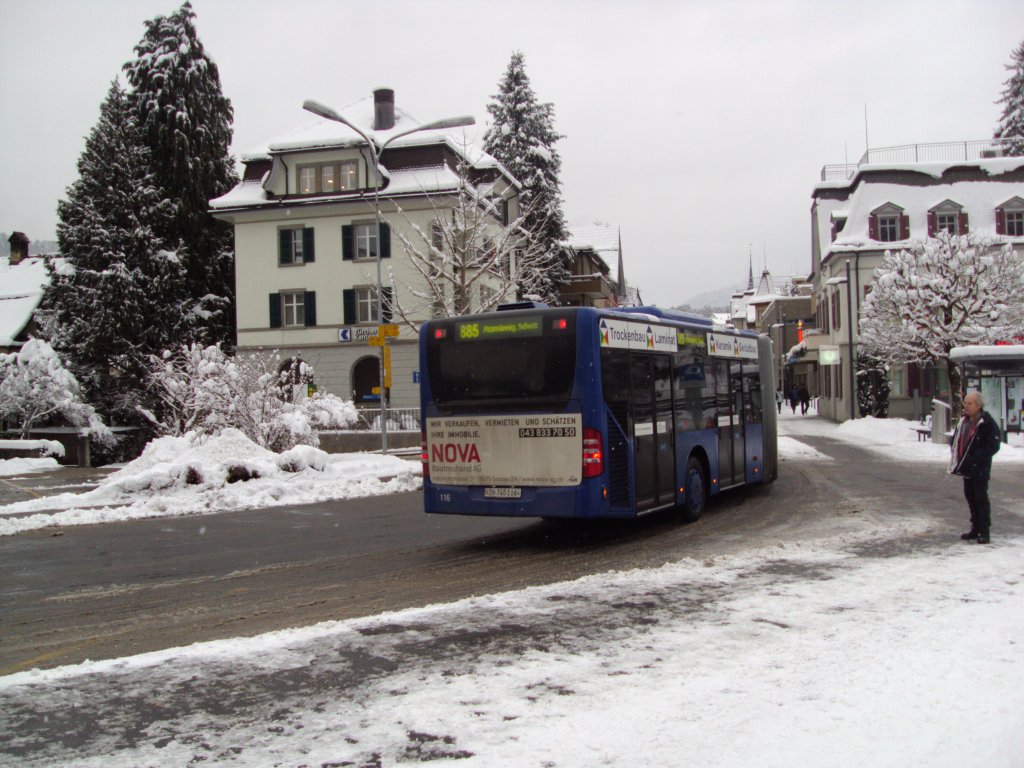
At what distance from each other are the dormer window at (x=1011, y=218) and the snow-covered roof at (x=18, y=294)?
1939 inches

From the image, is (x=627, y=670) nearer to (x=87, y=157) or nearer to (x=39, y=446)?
(x=39, y=446)

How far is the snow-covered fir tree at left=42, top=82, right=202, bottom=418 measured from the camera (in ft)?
128

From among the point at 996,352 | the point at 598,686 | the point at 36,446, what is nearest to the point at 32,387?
the point at 36,446

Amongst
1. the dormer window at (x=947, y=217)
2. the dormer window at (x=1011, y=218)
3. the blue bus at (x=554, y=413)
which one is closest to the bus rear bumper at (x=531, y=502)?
the blue bus at (x=554, y=413)

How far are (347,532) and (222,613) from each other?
489 cm

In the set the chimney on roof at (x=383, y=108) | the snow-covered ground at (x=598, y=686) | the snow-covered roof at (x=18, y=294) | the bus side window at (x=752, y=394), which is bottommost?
the snow-covered ground at (x=598, y=686)

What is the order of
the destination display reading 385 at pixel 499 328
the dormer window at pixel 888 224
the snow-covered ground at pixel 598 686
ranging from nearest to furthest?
the snow-covered ground at pixel 598 686 < the destination display reading 385 at pixel 499 328 < the dormer window at pixel 888 224

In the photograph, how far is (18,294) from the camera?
54.2 meters

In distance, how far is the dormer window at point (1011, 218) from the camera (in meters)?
44.5

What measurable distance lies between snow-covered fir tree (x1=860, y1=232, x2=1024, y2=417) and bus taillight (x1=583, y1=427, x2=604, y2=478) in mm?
25801

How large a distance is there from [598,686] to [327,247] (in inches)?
1566

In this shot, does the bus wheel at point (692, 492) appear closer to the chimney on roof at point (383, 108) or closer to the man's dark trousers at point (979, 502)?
the man's dark trousers at point (979, 502)

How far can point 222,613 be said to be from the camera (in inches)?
298

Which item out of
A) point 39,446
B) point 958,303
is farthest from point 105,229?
point 958,303
